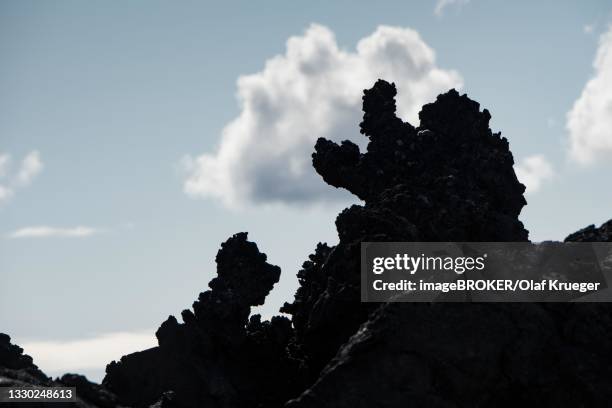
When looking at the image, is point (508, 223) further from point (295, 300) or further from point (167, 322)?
point (167, 322)

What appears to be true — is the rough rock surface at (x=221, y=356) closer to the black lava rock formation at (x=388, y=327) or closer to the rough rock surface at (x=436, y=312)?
the black lava rock formation at (x=388, y=327)

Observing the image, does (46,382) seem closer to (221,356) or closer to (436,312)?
(221,356)

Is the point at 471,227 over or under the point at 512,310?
over

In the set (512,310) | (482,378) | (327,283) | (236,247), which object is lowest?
(482,378)

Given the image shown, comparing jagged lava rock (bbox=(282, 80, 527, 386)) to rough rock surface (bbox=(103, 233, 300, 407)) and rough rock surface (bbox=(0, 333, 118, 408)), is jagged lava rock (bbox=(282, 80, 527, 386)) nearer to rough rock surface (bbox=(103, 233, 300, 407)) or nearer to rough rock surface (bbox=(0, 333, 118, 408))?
rough rock surface (bbox=(103, 233, 300, 407))

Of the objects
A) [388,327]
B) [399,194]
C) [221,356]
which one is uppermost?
[399,194]

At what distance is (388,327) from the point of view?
113ft

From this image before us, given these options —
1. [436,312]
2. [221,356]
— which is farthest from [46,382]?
[436,312]

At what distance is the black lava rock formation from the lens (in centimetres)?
3419

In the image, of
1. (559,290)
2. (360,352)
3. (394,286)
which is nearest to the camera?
(360,352)

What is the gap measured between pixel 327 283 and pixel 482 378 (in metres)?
11.0

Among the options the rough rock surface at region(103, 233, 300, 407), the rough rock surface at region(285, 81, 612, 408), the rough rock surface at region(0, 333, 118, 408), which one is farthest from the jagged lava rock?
the rough rock surface at region(0, 333, 118, 408)

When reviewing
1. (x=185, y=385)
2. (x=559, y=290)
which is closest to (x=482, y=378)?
(x=559, y=290)

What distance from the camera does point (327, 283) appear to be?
142 ft
